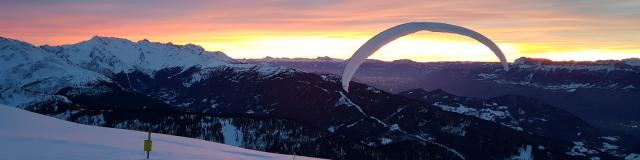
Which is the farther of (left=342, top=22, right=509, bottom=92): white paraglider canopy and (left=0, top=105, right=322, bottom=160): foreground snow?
(left=342, top=22, right=509, bottom=92): white paraglider canopy

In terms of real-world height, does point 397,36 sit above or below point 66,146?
above

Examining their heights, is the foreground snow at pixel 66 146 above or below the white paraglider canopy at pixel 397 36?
below

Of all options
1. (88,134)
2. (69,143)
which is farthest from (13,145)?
(88,134)

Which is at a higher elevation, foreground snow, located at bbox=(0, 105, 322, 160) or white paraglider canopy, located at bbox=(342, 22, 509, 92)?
white paraglider canopy, located at bbox=(342, 22, 509, 92)

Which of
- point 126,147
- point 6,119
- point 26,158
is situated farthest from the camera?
point 6,119

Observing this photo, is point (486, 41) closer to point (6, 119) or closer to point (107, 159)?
point (107, 159)

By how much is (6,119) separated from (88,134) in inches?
240

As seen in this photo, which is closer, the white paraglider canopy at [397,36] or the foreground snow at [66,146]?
the foreground snow at [66,146]

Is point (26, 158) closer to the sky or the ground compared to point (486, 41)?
closer to the ground

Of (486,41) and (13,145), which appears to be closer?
(13,145)

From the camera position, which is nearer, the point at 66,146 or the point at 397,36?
the point at 397,36

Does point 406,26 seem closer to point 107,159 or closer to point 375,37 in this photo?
point 375,37

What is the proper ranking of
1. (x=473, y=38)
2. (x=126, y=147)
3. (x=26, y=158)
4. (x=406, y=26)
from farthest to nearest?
(x=126, y=147)
(x=473, y=38)
(x=406, y=26)
(x=26, y=158)

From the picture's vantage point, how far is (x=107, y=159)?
22.0 metres
